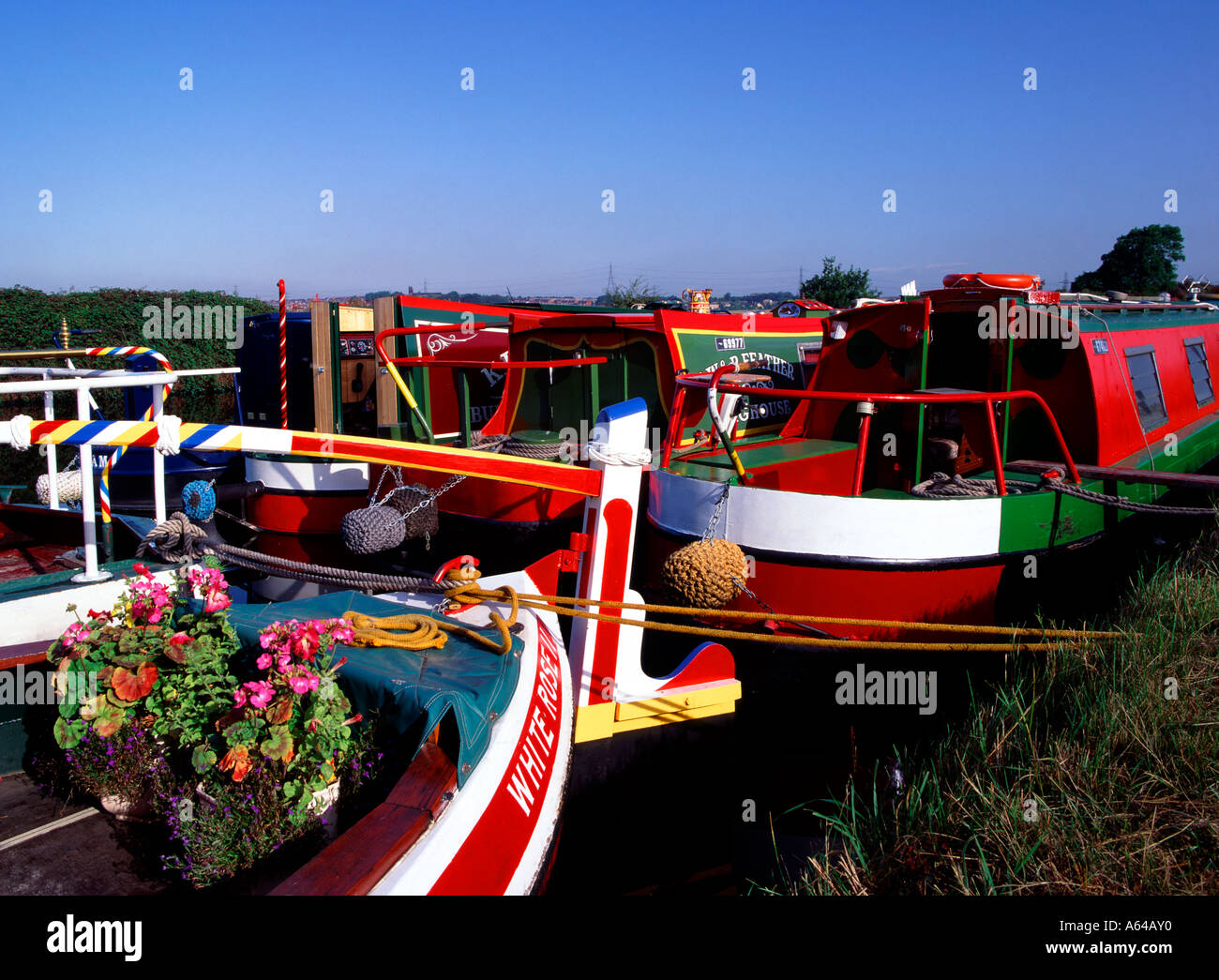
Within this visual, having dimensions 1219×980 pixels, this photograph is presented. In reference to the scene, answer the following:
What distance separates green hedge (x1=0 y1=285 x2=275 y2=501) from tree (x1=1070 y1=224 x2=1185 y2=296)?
25.8m

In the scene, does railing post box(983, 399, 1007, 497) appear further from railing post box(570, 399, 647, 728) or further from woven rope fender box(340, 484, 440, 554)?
woven rope fender box(340, 484, 440, 554)

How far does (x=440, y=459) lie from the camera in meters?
3.60

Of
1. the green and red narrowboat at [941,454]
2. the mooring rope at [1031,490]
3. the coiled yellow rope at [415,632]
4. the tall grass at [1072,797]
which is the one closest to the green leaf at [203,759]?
Answer: the coiled yellow rope at [415,632]

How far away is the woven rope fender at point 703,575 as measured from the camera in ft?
17.1

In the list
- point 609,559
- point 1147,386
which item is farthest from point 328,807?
point 1147,386

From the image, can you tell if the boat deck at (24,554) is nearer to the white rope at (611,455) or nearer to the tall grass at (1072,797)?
the white rope at (611,455)

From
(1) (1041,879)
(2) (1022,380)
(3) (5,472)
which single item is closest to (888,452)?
(2) (1022,380)

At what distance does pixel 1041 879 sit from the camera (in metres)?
2.81

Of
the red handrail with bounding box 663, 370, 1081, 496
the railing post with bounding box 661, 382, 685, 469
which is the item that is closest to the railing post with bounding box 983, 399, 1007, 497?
the red handrail with bounding box 663, 370, 1081, 496

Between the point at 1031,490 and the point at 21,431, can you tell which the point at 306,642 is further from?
the point at 1031,490

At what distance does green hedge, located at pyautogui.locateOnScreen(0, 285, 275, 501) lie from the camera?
80.7 ft

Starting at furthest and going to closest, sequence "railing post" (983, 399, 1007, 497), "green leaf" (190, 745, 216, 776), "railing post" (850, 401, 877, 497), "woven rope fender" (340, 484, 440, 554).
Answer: "woven rope fender" (340, 484, 440, 554) < "railing post" (850, 401, 877, 497) < "railing post" (983, 399, 1007, 497) < "green leaf" (190, 745, 216, 776)

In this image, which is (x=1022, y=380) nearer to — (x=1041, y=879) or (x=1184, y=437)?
(x=1184, y=437)
